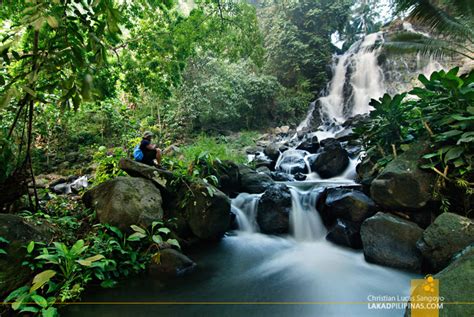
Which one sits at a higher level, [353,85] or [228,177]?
[353,85]

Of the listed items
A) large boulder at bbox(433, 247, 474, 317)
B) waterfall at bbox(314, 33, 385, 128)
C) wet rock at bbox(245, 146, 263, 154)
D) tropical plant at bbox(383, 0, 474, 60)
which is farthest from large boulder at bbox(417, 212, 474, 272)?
waterfall at bbox(314, 33, 385, 128)

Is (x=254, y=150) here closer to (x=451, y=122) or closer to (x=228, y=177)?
(x=228, y=177)

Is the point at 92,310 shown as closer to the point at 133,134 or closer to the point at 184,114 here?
the point at 133,134

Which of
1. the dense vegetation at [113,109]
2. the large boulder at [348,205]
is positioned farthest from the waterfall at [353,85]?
the large boulder at [348,205]

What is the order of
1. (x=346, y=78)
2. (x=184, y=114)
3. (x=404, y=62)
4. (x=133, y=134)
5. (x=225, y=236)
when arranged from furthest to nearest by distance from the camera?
(x=346, y=78) → (x=404, y=62) → (x=184, y=114) → (x=133, y=134) → (x=225, y=236)

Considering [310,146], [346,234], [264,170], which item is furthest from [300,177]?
[346,234]

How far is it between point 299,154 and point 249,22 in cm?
559

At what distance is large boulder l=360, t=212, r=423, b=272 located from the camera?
12.6 feet

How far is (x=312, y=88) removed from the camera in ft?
61.0

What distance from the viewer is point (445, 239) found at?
3.31m

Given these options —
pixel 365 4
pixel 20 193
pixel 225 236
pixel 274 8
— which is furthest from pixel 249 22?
pixel 365 4

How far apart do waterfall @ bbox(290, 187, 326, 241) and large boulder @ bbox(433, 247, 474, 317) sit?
10.3ft

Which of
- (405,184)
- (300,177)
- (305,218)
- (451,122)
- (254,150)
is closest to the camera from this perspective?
(451,122)

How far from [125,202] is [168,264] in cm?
125
